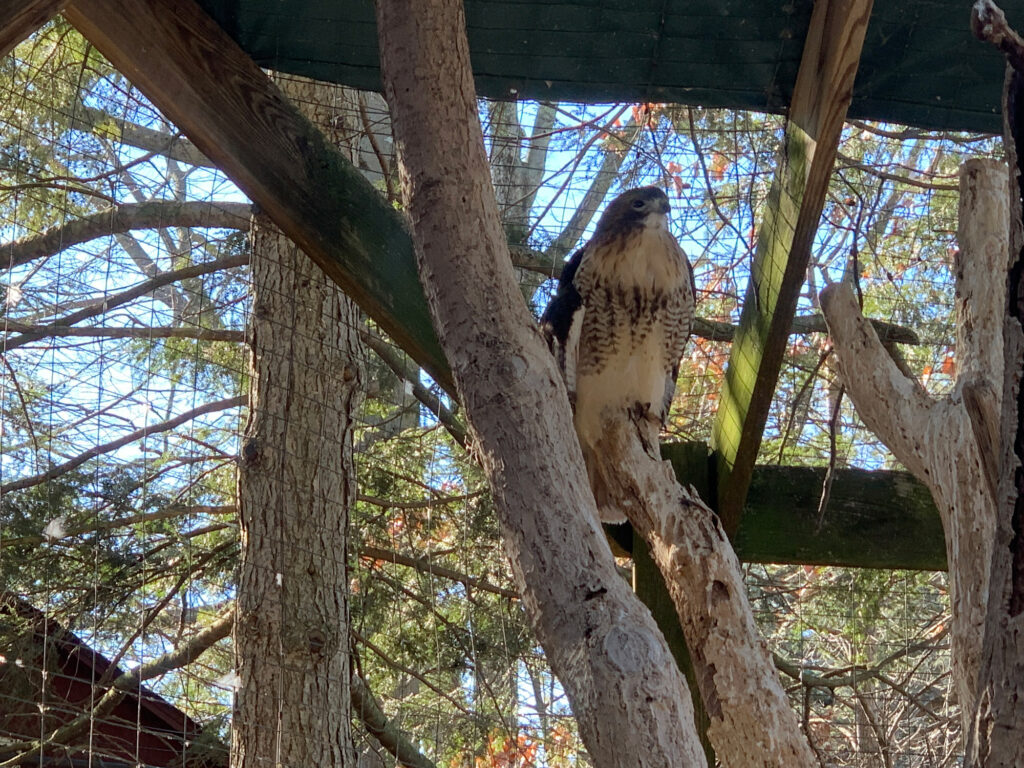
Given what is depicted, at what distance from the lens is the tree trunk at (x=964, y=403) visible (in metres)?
1.64

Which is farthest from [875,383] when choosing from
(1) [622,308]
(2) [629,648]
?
(1) [622,308]

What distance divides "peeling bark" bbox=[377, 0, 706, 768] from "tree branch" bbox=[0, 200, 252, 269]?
7.48 feet

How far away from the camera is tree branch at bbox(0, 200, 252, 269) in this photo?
390 centimetres

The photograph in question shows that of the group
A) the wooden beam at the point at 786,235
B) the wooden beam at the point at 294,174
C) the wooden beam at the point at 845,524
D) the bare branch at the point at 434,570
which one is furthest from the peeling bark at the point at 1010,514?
the bare branch at the point at 434,570

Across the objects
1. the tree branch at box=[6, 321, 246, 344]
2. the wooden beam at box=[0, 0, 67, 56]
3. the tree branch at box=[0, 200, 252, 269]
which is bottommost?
the wooden beam at box=[0, 0, 67, 56]

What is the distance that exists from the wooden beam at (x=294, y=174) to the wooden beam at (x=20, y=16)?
0.43 metres

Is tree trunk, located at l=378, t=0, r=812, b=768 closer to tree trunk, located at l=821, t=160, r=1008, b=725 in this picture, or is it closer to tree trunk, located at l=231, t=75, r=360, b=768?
tree trunk, located at l=821, t=160, r=1008, b=725

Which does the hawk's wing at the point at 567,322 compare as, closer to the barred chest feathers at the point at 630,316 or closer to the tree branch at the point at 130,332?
the barred chest feathers at the point at 630,316

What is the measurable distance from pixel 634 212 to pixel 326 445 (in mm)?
1271

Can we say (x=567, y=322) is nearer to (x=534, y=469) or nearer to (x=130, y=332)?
(x=130, y=332)

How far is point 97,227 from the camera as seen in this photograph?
396 centimetres

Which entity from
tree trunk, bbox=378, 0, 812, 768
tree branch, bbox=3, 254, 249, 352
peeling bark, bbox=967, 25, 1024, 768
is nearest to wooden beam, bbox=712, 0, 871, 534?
tree trunk, bbox=378, 0, 812, 768

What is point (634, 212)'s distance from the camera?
3.16 metres

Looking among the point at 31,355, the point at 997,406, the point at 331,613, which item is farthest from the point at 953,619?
the point at 31,355
